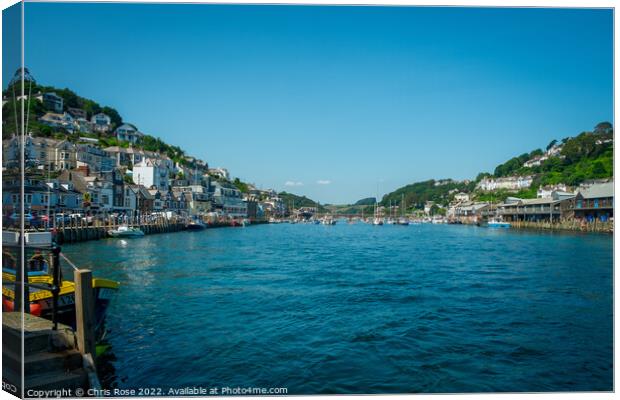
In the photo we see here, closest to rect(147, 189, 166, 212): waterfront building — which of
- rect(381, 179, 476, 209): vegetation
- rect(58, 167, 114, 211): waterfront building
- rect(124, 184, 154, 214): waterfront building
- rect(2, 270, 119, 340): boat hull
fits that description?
rect(124, 184, 154, 214): waterfront building

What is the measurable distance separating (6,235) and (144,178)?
47141 mm

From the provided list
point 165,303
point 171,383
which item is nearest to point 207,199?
point 165,303

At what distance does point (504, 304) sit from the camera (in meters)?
8.05

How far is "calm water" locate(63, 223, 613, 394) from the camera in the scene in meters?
4.68

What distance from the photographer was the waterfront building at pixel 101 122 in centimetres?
6197

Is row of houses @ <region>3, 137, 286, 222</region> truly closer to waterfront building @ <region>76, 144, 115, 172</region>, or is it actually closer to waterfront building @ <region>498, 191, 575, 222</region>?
waterfront building @ <region>76, 144, 115, 172</region>

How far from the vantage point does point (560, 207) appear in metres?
36.8

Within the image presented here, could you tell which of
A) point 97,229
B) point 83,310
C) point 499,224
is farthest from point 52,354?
point 499,224

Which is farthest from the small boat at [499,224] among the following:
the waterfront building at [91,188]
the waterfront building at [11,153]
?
the waterfront building at [11,153]

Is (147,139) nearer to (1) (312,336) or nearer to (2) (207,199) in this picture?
(2) (207,199)

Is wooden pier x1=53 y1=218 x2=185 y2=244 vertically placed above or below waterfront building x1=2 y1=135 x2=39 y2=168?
below

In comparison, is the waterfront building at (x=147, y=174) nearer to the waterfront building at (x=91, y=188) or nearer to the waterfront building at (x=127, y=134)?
the waterfront building at (x=91, y=188)

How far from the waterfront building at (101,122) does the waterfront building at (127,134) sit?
1.43 m

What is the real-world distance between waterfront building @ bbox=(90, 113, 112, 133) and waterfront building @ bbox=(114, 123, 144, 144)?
56.3 inches
